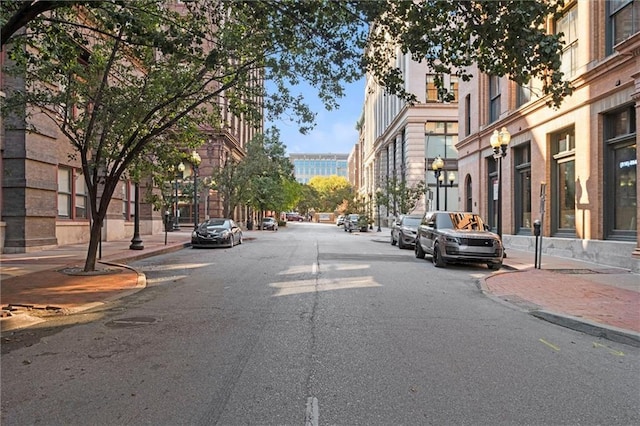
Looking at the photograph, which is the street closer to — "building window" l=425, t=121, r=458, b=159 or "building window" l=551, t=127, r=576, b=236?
"building window" l=551, t=127, r=576, b=236

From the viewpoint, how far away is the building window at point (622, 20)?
13.3 meters

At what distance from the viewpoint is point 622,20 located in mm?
14117

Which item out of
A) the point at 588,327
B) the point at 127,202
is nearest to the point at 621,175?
the point at 588,327

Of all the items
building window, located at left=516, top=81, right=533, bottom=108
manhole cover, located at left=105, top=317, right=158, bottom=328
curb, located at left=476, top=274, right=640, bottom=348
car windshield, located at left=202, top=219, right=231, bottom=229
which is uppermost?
building window, located at left=516, top=81, right=533, bottom=108

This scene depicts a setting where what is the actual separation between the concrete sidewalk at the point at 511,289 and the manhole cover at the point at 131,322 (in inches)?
46.0

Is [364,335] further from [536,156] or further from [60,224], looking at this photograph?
[60,224]

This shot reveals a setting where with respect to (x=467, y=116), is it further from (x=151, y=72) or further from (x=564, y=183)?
(x=151, y=72)

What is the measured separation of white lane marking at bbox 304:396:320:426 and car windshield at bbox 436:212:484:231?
39.0 feet

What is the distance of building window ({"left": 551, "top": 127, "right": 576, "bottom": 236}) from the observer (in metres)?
17.1

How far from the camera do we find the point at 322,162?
18875cm

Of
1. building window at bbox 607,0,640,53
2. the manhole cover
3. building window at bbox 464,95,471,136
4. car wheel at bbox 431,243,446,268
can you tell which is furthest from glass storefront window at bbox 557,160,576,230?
the manhole cover

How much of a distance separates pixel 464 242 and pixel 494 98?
1243 centimetres

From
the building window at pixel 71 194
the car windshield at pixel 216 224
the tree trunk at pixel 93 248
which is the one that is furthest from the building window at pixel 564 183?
the building window at pixel 71 194

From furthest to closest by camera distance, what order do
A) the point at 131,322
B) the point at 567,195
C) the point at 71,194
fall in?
the point at 71,194 → the point at 567,195 → the point at 131,322
